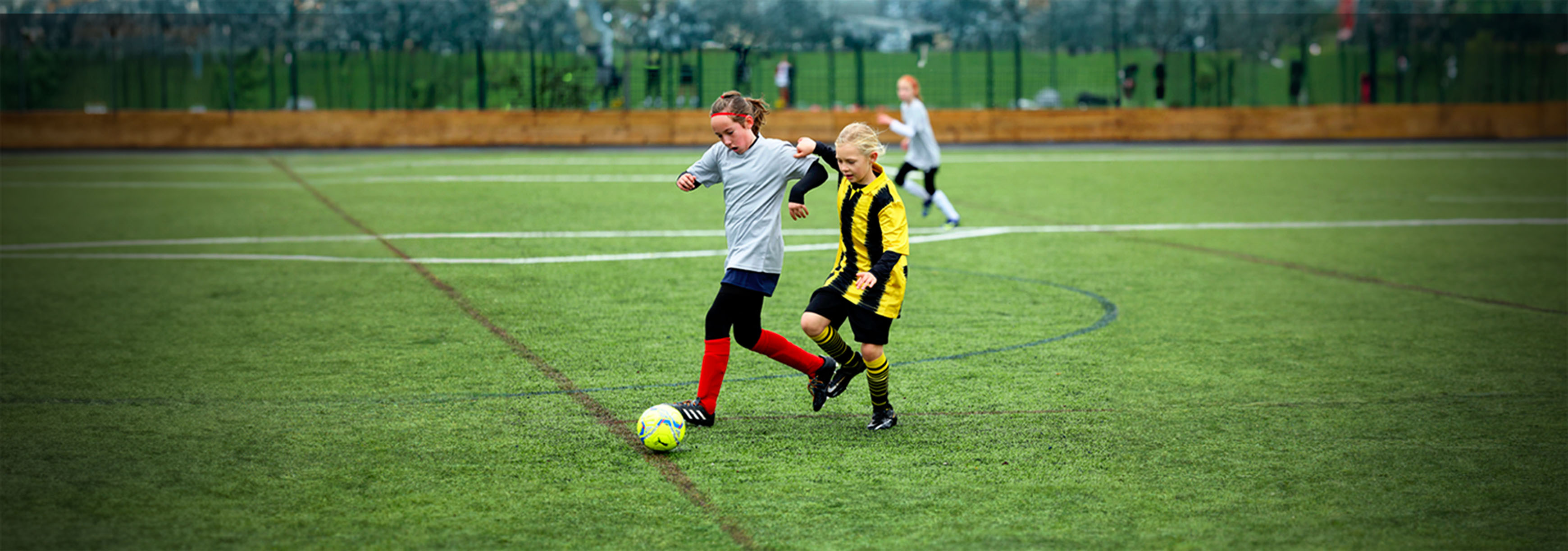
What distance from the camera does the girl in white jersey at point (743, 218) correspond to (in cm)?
631

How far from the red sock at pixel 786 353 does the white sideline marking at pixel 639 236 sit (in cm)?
585

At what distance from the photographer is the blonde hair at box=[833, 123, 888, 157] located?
6.06 m

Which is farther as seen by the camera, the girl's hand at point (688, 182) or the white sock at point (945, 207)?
the white sock at point (945, 207)

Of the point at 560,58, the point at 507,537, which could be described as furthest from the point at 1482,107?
the point at 507,537

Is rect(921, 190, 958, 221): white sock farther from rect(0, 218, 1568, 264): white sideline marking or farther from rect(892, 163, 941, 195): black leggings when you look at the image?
rect(0, 218, 1568, 264): white sideline marking

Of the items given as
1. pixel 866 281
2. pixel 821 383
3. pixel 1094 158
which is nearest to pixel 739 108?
pixel 866 281

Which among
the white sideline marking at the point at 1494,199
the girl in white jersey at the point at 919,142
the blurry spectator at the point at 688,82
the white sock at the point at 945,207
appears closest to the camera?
the white sock at the point at 945,207

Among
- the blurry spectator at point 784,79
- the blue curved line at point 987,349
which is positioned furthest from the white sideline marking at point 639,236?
the blurry spectator at point 784,79

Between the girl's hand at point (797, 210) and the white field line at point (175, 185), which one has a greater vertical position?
the white field line at point (175, 185)

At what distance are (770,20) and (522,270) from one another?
2389cm

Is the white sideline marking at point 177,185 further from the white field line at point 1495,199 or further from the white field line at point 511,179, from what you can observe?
the white field line at point 1495,199

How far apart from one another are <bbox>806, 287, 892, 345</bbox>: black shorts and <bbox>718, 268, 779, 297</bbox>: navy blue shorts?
23 cm

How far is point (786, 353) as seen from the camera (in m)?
6.64

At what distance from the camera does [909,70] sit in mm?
32562
